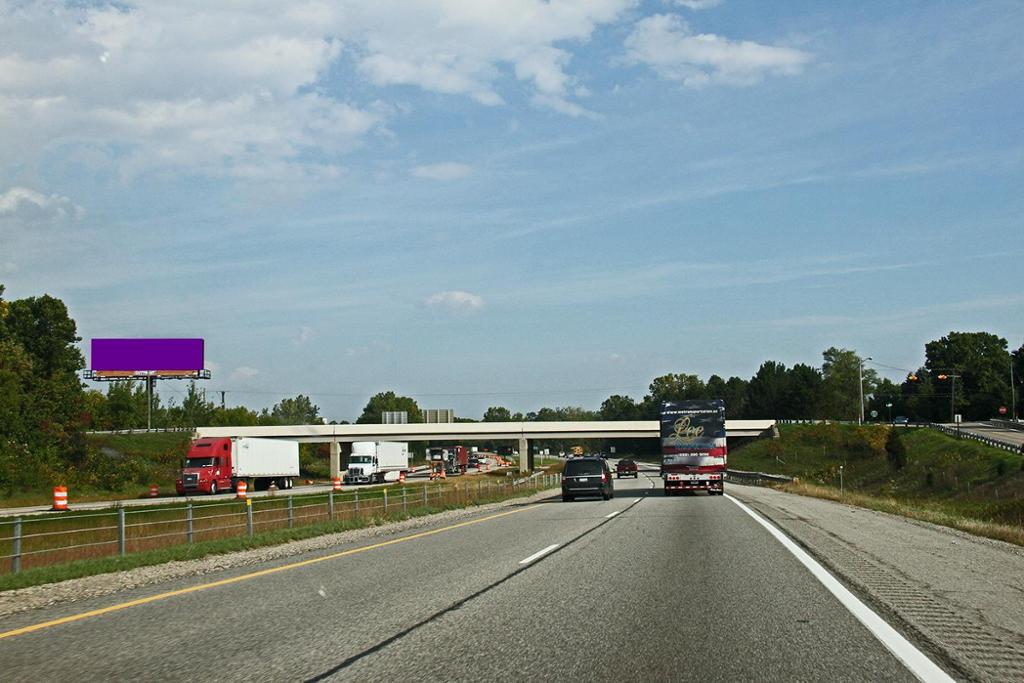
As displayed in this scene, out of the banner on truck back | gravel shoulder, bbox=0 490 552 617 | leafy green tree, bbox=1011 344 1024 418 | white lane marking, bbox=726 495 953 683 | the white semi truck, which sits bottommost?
the white semi truck

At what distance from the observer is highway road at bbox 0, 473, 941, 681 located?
7230mm

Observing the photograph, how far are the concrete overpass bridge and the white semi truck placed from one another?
1785 centimetres

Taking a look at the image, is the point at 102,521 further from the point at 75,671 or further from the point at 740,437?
the point at 740,437

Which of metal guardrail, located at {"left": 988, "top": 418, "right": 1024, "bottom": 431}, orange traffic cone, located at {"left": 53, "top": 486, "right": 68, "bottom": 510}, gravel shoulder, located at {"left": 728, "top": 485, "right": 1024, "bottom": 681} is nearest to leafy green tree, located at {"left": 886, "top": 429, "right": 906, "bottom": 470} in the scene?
metal guardrail, located at {"left": 988, "top": 418, "right": 1024, "bottom": 431}

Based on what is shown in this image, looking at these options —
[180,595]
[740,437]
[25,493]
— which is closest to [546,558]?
[180,595]

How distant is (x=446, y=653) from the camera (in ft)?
25.5

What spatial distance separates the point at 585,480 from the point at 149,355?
78.2m

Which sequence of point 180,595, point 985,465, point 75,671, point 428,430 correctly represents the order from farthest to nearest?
1. point 428,430
2. point 985,465
3. point 180,595
4. point 75,671

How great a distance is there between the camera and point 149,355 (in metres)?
104

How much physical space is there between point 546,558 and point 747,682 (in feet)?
28.8

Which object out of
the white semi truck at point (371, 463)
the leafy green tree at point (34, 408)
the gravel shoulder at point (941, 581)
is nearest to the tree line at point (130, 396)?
the leafy green tree at point (34, 408)

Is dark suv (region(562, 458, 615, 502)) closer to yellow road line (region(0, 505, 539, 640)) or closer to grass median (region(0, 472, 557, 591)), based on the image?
grass median (region(0, 472, 557, 591))

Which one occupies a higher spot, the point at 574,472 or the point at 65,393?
the point at 65,393

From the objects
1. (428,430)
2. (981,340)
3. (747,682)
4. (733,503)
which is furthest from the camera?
(981,340)
